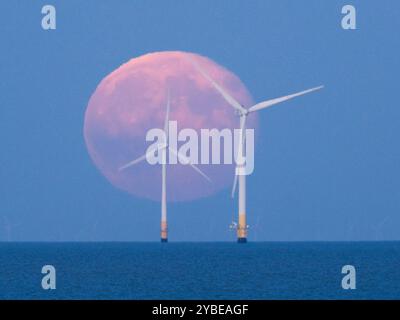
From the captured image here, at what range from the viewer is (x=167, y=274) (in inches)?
5389

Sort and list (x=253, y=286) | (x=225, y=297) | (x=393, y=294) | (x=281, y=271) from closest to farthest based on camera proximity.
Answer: (x=225, y=297)
(x=393, y=294)
(x=253, y=286)
(x=281, y=271)

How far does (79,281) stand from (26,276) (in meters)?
14.5

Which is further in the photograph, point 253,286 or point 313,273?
point 313,273

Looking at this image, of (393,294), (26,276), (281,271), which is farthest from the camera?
(281,271)

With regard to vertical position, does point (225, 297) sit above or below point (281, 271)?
below

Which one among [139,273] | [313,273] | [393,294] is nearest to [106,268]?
[139,273]

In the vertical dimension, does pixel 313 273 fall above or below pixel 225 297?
above
